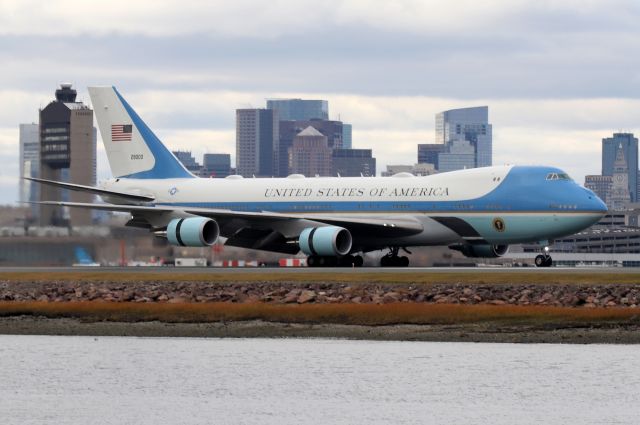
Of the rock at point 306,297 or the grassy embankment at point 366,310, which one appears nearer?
the grassy embankment at point 366,310

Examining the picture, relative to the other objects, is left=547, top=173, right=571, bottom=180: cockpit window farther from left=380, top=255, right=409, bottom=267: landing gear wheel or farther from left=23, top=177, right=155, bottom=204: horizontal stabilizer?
left=23, top=177, right=155, bottom=204: horizontal stabilizer

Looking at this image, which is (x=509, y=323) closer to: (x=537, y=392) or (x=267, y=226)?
(x=537, y=392)

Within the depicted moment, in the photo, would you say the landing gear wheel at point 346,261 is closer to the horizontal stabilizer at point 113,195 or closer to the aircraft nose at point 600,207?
the horizontal stabilizer at point 113,195

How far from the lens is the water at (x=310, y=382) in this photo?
34.8 m

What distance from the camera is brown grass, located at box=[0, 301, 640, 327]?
49.5 m

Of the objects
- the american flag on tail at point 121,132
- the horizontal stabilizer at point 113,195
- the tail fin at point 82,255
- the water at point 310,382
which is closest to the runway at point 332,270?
the tail fin at point 82,255

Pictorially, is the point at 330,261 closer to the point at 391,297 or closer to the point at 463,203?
the point at 463,203

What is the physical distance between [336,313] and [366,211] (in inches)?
787

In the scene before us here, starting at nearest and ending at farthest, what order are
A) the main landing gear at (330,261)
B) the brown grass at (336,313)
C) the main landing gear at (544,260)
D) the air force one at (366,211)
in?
the brown grass at (336,313) < the air force one at (366,211) < the main landing gear at (544,260) < the main landing gear at (330,261)

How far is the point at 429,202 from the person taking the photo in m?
70.1

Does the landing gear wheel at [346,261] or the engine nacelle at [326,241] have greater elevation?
the engine nacelle at [326,241]

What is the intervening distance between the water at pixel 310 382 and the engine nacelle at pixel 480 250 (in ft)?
78.7

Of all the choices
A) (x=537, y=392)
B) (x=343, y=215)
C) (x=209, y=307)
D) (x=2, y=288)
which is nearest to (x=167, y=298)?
(x=209, y=307)

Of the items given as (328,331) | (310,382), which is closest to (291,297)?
(328,331)
